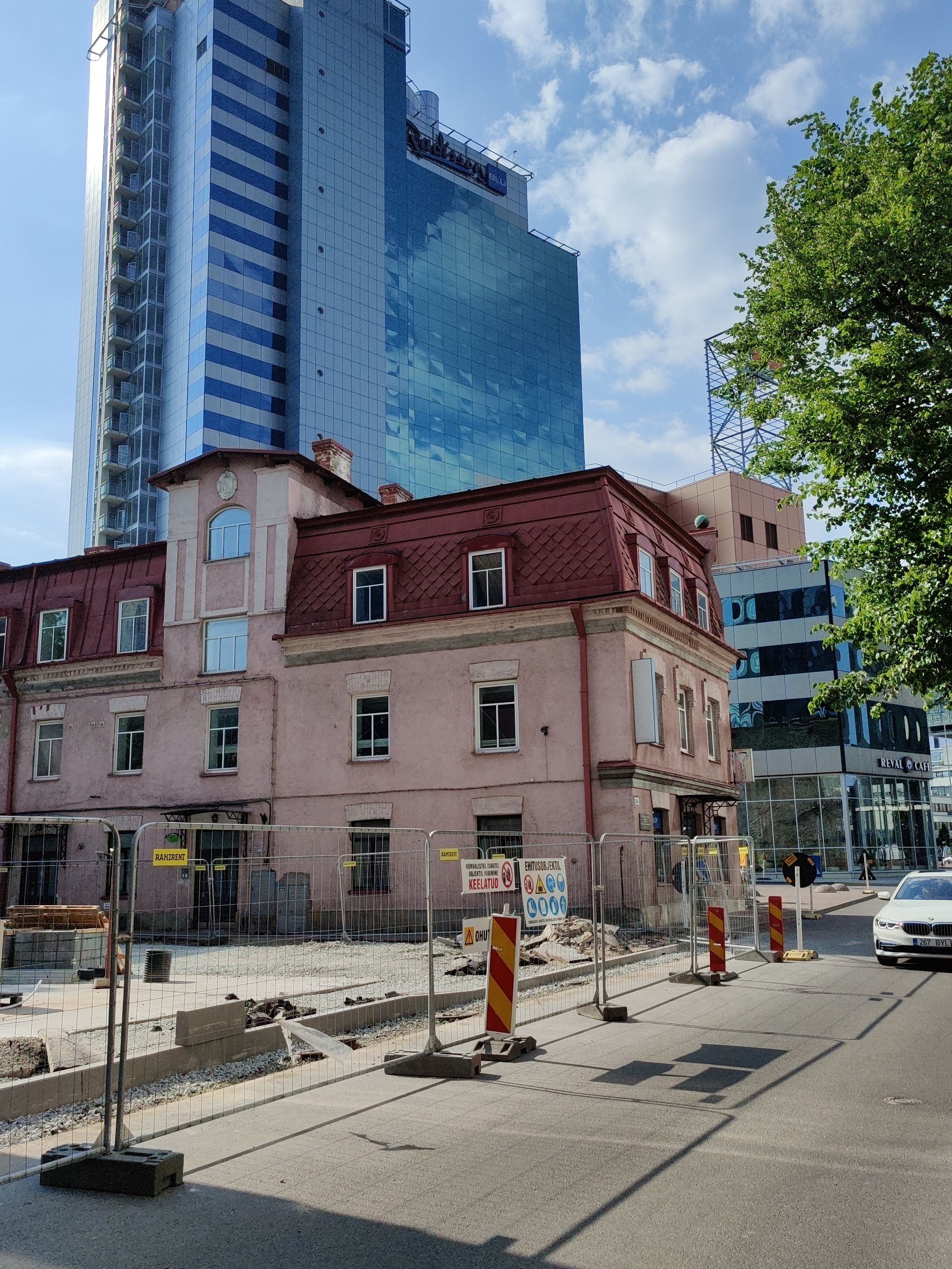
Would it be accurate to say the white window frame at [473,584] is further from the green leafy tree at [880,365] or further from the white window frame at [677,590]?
the green leafy tree at [880,365]

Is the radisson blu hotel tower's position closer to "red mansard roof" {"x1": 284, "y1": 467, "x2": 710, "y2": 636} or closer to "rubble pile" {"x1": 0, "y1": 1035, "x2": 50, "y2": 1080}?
"red mansard roof" {"x1": 284, "y1": 467, "x2": 710, "y2": 636}

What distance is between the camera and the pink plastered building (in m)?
24.8

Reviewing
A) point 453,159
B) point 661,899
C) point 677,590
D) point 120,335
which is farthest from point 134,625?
point 453,159

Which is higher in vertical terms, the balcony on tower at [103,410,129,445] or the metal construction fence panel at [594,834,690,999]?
the balcony on tower at [103,410,129,445]

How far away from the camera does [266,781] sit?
28016 mm

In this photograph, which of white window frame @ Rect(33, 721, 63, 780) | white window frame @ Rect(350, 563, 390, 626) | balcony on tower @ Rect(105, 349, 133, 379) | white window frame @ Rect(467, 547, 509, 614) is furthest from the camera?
balcony on tower @ Rect(105, 349, 133, 379)

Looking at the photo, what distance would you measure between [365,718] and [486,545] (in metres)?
5.52

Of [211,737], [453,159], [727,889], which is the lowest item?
[727,889]

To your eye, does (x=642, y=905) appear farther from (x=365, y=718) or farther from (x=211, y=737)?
(x=211, y=737)

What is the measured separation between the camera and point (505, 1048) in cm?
988

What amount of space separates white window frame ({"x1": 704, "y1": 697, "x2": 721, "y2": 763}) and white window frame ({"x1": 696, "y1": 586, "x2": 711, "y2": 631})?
88.0 inches

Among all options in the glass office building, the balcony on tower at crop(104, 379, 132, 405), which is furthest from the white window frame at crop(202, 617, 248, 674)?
Result: the balcony on tower at crop(104, 379, 132, 405)

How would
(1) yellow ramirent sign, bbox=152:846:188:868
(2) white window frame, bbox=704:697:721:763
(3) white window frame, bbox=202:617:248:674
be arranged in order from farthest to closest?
(2) white window frame, bbox=704:697:721:763 < (3) white window frame, bbox=202:617:248:674 < (1) yellow ramirent sign, bbox=152:846:188:868

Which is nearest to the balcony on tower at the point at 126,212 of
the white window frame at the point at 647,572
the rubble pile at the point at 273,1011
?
the white window frame at the point at 647,572
